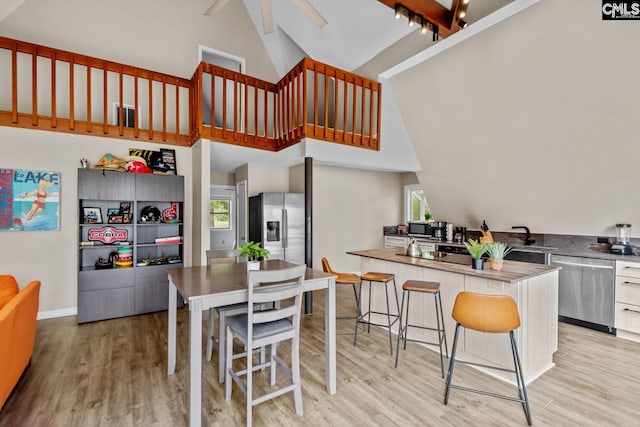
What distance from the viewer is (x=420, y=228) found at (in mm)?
6102

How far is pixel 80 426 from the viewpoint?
A: 1958mm

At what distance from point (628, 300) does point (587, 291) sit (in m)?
0.36

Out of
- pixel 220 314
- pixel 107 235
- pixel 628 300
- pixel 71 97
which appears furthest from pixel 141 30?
pixel 628 300

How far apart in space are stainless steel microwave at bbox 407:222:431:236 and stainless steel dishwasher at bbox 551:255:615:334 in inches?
86.8

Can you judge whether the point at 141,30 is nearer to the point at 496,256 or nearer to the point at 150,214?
the point at 150,214

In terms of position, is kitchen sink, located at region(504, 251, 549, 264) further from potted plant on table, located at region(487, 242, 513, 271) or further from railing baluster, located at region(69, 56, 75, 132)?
railing baluster, located at region(69, 56, 75, 132)

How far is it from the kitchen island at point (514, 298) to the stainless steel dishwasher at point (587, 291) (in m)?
1.31

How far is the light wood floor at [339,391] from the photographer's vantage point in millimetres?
2037

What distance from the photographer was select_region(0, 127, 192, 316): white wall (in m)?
3.80

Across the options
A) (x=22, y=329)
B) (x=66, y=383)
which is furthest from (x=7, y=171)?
(x=66, y=383)

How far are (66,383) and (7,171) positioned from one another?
9.54 feet

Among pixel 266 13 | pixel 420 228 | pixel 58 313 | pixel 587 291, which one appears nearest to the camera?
pixel 587 291

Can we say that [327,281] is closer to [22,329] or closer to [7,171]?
[22,329]

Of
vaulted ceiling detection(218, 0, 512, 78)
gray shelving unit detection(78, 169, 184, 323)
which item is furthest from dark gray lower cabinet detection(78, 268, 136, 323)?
vaulted ceiling detection(218, 0, 512, 78)
